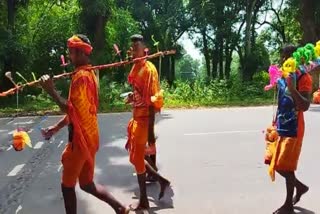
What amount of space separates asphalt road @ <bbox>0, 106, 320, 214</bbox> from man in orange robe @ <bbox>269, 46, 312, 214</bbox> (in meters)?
0.58

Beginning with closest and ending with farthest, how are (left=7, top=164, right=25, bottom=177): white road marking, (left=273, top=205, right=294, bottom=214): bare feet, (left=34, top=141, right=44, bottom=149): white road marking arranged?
(left=273, top=205, right=294, bottom=214): bare feet → (left=7, top=164, right=25, bottom=177): white road marking → (left=34, top=141, right=44, bottom=149): white road marking

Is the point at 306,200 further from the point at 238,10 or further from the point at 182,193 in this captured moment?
the point at 238,10

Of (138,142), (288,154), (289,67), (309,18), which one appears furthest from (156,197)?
(309,18)

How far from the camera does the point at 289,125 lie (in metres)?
4.70

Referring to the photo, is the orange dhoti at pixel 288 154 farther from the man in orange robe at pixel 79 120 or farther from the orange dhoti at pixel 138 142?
the man in orange robe at pixel 79 120

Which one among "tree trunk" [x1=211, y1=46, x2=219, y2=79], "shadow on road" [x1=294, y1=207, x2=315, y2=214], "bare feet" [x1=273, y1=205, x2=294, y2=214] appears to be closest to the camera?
"bare feet" [x1=273, y1=205, x2=294, y2=214]

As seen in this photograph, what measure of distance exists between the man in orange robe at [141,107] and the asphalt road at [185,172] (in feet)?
1.42

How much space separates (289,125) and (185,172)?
8.17 feet

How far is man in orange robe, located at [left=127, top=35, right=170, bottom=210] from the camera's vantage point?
4992 mm

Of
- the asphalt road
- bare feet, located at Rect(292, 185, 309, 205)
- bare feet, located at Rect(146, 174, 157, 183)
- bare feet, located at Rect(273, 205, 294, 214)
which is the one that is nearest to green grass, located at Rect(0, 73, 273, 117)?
the asphalt road

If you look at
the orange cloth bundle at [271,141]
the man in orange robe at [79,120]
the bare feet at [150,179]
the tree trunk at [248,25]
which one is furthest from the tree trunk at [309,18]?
the man in orange robe at [79,120]

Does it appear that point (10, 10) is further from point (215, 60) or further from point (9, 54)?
point (215, 60)

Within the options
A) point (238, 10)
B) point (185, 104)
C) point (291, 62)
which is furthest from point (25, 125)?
point (238, 10)

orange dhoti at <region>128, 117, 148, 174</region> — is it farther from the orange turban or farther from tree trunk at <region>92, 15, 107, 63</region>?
tree trunk at <region>92, 15, 107, 63</region>
